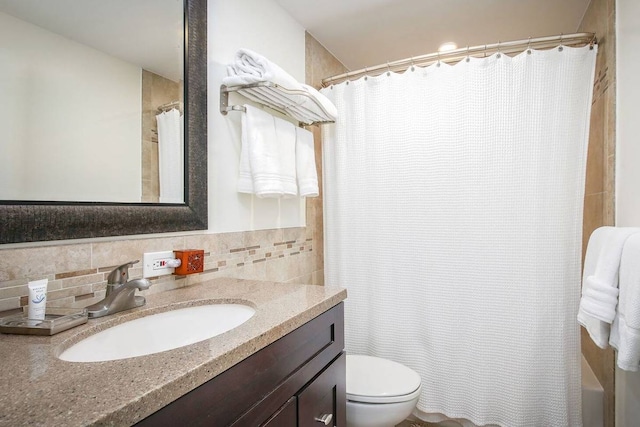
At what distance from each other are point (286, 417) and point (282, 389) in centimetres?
8

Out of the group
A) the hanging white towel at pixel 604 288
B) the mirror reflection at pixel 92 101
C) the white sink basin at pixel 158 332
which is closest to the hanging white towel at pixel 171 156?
the mirror reflection at pixel 92 101

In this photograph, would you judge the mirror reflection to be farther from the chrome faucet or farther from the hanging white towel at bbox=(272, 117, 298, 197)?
the hanging white towel at bbox=(272, 117, 298, 197)

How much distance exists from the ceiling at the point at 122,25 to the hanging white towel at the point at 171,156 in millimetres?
157

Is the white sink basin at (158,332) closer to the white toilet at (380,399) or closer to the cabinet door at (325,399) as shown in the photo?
the cabinet door at (325,399)

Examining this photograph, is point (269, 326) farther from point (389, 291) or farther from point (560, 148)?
point (560, 148)

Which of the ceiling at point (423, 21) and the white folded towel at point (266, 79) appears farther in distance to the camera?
the ceiling at point (423, 21)

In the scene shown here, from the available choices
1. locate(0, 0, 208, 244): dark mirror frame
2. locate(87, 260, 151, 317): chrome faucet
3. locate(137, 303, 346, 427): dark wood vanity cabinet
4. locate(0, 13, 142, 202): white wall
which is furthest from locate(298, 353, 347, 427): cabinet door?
locate(0, 13, 142, 202): white wall

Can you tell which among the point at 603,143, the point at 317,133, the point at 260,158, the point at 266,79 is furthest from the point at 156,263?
the point at 603,143

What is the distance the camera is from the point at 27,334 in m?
0.75

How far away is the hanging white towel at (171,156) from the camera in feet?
3.90

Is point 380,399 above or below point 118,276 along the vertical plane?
below

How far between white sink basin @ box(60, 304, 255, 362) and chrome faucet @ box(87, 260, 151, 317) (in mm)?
49

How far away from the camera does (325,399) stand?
1.07 m

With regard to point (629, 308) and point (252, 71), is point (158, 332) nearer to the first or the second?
point (252, 71)
